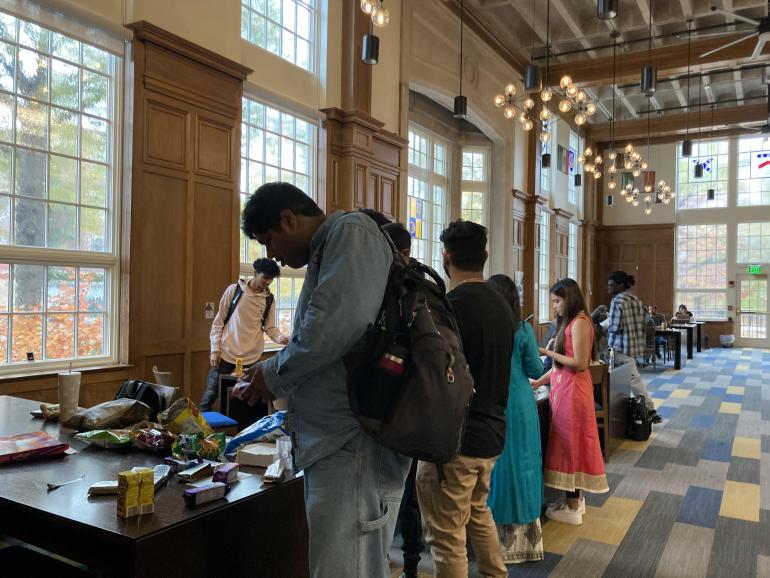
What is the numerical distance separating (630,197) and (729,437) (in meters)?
7.48

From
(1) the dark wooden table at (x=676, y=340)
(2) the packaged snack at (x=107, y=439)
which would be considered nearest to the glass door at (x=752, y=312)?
(1) the dark wooden table at (x=676, y=340)

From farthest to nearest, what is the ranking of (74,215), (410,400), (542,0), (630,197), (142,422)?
(630,197) < (542,0) < (74,215) < (142,422) < (410,400)

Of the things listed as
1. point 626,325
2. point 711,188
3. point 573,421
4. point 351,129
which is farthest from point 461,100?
point 711,188

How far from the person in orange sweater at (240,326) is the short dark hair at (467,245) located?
2.50m

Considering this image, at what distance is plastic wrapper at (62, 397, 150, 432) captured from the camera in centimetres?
223

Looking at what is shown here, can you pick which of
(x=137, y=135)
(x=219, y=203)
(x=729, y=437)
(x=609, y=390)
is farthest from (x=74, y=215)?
(x=729, y=437)

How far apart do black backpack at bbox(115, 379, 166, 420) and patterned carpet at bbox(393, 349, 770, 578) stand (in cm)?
136

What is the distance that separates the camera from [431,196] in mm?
10922

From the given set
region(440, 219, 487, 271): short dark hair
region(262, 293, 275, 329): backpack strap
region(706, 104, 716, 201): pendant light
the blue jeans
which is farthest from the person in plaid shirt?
region(706, 104, 716, 201): pendant light

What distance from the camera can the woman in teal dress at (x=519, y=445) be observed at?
273cm

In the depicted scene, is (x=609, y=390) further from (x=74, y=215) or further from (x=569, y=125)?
(x=569, y=125)

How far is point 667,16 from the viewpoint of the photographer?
10.3 metres

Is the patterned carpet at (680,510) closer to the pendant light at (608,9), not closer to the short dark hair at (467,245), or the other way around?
the short dark hair at (467,245)

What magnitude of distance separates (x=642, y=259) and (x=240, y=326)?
1546cm
